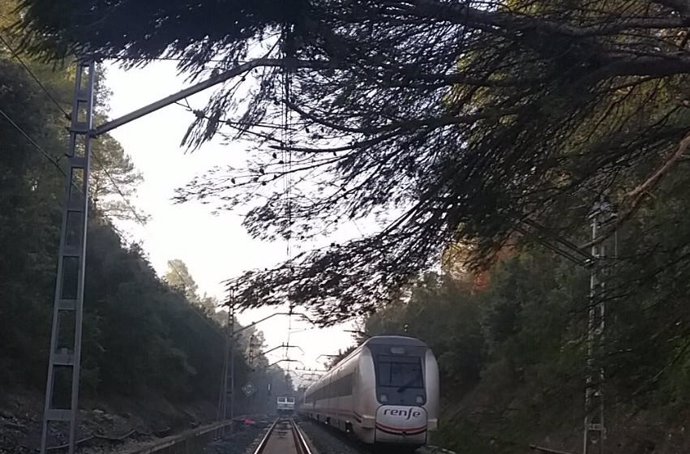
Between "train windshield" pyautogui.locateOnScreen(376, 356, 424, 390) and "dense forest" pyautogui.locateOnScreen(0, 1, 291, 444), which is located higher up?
"dense forest" pyautogui.locateOnScreen(0, 1, 291, 444)

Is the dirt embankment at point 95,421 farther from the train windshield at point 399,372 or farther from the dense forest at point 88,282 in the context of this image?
the train windshield at point 399,372

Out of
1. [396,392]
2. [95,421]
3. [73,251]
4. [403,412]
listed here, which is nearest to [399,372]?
[396,392]

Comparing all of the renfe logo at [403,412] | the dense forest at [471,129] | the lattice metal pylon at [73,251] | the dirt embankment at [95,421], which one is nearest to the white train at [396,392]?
the renfe logo at [403,412]

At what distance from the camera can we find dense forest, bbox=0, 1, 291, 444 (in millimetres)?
21844

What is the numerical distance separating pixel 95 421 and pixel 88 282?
1102 centimetres

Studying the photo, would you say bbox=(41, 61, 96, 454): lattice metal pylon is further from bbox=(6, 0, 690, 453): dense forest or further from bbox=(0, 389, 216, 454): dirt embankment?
bbox=(0, 389, 216, 454): dirt embankment

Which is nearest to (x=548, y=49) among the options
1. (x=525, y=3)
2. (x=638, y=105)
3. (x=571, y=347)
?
(x=525, y=3)

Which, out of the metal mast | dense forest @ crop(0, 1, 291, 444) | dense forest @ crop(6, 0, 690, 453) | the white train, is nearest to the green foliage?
dense forest @ crop(0, 1, 291, 444)

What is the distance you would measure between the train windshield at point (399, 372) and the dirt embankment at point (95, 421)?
7.39 meters

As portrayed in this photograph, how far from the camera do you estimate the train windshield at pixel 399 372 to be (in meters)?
24.2

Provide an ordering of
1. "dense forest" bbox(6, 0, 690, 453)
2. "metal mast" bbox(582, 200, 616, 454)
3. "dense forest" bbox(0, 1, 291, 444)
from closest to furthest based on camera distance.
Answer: "dense forest" bbox(6, 0, 690, 453)
"metal mast" bbox(582, 200, 616, 454)
"dense forest" bbox(0, 1, 291, 444)

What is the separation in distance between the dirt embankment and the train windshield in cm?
739

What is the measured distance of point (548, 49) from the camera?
680cm

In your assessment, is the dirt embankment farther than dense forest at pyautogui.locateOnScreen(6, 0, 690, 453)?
Yes
